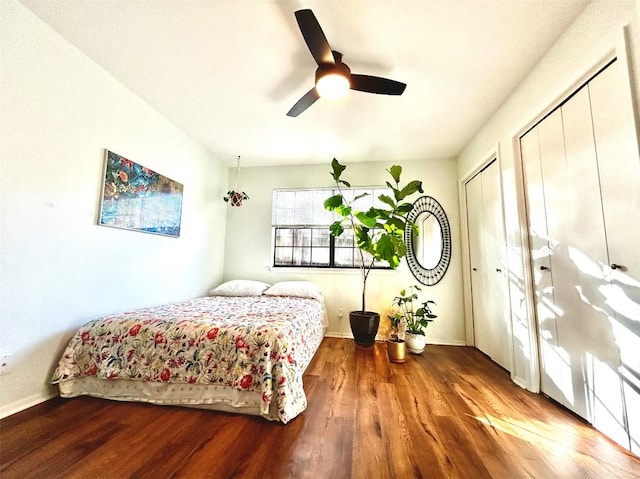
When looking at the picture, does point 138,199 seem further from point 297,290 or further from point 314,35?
point 314,35

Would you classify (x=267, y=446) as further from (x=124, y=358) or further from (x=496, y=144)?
(x=496, y=144)

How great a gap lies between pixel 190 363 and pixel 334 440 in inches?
41.8

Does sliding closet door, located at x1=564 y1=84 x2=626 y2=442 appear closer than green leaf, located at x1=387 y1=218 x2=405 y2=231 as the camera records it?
Yes

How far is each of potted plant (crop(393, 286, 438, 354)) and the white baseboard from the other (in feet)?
10.2

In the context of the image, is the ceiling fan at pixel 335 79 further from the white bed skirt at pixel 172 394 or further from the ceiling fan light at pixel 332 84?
the white bed skirt at pixel 172 394

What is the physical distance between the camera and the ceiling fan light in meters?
1.79

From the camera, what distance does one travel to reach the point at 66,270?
6.22 feet

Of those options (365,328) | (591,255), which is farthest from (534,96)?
(365,328)

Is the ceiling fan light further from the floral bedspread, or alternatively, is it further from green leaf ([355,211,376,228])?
the floral bedspread

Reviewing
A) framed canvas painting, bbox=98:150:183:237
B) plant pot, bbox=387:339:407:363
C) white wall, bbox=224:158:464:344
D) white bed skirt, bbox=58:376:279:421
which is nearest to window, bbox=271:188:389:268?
white wall, bbox=224:158:464:344

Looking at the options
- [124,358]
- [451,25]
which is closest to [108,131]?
[124,358]

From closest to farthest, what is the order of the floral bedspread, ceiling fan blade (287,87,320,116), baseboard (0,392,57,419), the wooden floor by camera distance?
the wooden floor → baseboard (0,392,57,419) → the floral bedspread → ceiling fan blade (287,87,320,116)

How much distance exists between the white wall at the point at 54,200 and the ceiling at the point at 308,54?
0.19 metres

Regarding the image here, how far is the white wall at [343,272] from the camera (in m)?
3.45
